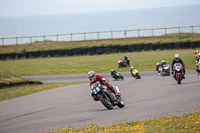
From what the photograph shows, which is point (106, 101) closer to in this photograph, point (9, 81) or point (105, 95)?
point (105, 95)

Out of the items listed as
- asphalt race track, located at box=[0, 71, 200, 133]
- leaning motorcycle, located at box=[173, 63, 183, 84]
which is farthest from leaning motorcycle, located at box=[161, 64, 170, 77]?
leaning motorcycle, located at box=[173, 63, 183, 84]

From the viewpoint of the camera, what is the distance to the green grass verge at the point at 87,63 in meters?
33.2

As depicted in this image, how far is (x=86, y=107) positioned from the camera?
13.6 m

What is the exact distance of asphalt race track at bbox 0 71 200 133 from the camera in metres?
10.4

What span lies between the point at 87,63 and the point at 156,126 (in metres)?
29.3

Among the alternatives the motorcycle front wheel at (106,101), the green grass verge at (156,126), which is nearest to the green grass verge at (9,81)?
the motorcycle front wheel at (106,101)

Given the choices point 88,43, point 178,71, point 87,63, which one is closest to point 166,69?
point 178,71

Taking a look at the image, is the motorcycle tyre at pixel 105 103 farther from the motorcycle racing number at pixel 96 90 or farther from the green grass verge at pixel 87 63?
the green grass verge at pixel 87 63

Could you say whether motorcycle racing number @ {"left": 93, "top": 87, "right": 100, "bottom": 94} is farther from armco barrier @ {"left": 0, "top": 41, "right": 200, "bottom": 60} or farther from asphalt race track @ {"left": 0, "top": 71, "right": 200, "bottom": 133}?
armco barrier @ {"left": 0, "top": 41, "right": 200, "bottom": 60}

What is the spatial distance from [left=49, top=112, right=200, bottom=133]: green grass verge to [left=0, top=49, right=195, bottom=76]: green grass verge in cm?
2069

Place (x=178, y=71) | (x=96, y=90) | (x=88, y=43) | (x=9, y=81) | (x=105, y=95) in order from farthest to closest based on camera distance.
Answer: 1. (x=88, y=43)
2. (x=9, y=81)
3. (x=178, y=71)
4. (x=105, y=95)
5. (x=96, y=90)

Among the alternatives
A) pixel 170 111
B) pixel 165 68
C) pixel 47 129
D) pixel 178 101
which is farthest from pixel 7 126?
pixel 165 68

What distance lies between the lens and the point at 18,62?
138ft

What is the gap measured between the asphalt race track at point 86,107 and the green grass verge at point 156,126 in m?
0.72
